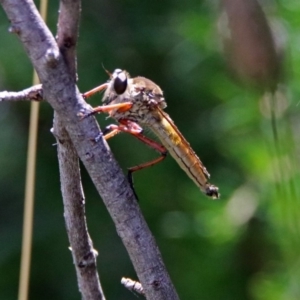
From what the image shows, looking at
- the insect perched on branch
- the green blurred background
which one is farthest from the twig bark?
the green blurred background

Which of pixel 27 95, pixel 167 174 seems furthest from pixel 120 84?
pixel 167 174

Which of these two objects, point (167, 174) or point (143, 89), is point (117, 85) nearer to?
point (143, 89)

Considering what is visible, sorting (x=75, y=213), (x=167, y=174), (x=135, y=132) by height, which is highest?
(x=167, y=174)

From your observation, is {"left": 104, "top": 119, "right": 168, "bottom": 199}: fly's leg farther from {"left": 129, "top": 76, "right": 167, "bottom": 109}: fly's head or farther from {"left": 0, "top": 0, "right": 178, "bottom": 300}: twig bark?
{"left": 0, "top": 0, "right": 178, "bottom": 300}: twig bark

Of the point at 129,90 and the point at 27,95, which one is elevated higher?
the point at 129,90

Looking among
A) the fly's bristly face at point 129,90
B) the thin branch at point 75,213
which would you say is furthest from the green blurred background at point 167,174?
the thin branch at point 75,213
